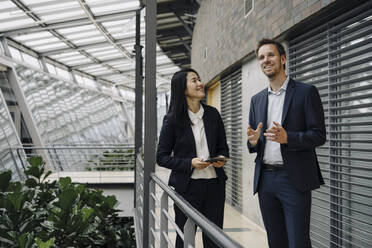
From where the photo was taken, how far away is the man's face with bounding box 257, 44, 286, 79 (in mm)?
1885

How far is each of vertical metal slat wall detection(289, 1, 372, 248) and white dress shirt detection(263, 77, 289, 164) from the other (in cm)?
90

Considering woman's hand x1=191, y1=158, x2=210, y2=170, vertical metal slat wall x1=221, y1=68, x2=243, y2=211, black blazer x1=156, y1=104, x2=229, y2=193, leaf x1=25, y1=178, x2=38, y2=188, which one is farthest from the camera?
vertical metal slat wall x1=221, y1=68, x2=243, y2=211

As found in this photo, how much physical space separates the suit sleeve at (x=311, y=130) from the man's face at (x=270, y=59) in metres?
Answer: 0.21

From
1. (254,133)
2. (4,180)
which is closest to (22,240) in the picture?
(4,180)

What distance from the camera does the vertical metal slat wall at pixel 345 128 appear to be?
2.58 m

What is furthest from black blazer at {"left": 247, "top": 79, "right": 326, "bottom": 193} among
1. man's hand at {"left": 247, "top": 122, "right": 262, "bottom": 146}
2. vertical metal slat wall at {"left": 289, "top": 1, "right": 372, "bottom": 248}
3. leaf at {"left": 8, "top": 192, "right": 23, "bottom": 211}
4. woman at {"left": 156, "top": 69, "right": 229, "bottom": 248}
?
leaf at {"left": 8, "top": 192, "right": 23, "bottom": 211}

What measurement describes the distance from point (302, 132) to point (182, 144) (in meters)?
0.69

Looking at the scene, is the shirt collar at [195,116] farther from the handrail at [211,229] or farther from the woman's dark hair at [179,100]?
the handrail at [211,229]

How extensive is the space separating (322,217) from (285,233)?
1.45 metres

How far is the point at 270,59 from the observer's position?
6.19 ft

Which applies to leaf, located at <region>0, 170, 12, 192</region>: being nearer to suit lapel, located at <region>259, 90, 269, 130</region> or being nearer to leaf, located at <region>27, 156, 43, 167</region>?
leaf, located at <region>27, 156, 43, 167</region>

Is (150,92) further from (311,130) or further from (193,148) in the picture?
(311,130)

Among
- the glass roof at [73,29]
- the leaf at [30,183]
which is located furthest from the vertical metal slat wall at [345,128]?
the glass roof at [73,29]

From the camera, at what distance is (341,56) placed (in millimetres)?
2914
